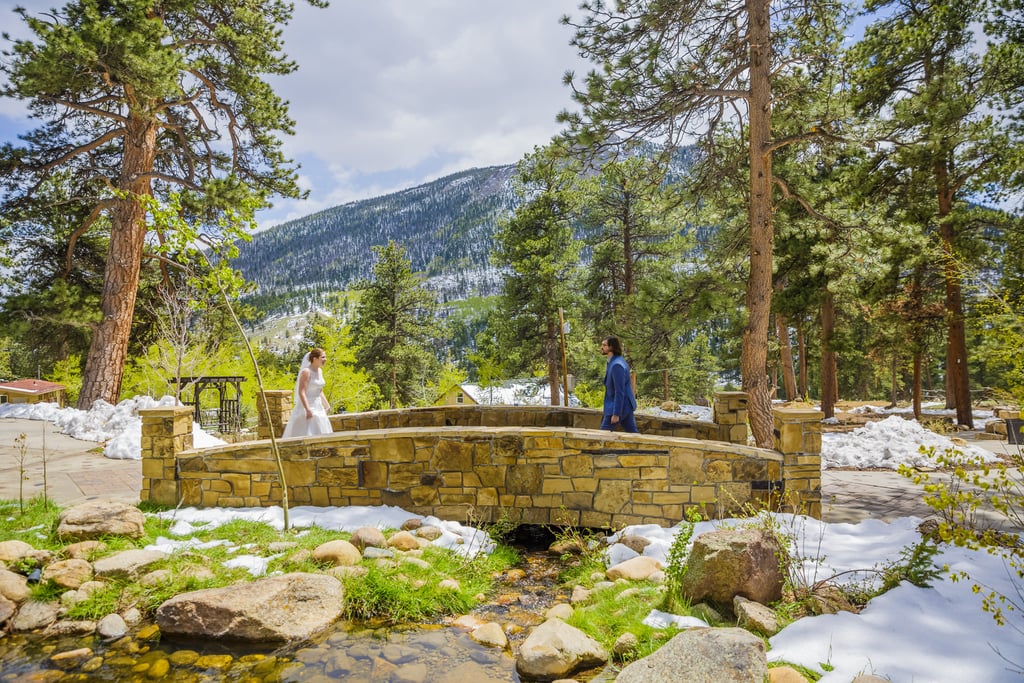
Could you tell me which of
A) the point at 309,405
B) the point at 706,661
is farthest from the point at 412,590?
the point at 309,405

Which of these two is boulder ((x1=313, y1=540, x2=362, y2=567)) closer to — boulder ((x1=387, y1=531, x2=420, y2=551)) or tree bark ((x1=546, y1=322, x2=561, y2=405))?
boulder ((x1=387, y1=531, x2=420, y2=551))

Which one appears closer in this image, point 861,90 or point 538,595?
point 538,595

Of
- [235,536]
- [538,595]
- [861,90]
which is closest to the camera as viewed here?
[538,595]

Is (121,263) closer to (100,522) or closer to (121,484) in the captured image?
(121,484)

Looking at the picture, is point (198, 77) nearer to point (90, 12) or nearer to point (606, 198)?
point (90, 12)

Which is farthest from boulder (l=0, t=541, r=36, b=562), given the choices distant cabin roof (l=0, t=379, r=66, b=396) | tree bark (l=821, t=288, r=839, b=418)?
distant cabin roof (l=0, t=379, r=66, b=396)

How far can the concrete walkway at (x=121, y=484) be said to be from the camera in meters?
6.01

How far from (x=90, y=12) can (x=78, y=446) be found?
8.86 metres

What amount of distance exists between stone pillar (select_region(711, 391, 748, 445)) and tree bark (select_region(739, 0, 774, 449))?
305 millimetres

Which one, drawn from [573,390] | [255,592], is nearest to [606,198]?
[573,390]

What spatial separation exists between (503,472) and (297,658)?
2.77 m

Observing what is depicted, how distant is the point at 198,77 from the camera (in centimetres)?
1432

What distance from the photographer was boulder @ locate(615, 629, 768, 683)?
2.74 m

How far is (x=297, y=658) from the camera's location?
3674mm
